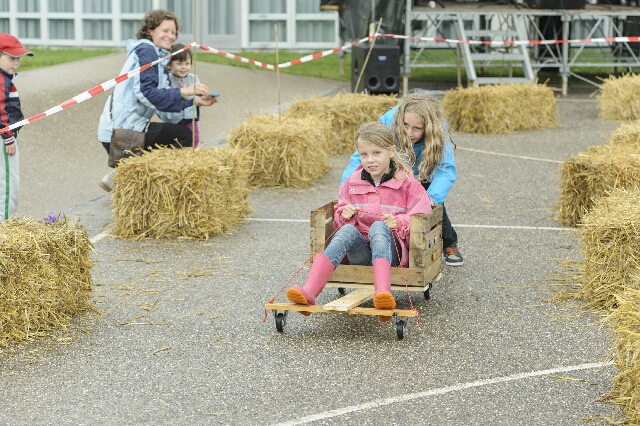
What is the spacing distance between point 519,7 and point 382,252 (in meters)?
13.5

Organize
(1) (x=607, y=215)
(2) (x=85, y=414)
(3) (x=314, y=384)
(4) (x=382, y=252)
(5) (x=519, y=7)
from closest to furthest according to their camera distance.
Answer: (2) (x=85, y=414) < (3) (x=314, y=384) < (4) (x=382, y=252) < (1) (x=607, y=215) < (5) (x=519, y=7)

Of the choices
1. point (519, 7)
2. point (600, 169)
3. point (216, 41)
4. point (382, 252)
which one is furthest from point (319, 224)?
point (216, 41)

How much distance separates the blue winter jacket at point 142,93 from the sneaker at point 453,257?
2.76 m

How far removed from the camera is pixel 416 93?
20.6ft

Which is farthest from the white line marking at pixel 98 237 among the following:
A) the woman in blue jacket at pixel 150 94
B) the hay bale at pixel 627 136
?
the hay bale at pixel 627 136

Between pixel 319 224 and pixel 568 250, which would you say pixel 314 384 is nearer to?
pixel 319 224

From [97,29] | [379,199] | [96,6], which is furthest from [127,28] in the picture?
[379,199]

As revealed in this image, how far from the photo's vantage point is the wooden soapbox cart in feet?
16.4

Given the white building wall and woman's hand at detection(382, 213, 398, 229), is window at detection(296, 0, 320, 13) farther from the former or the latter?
woman's hand at detection(382, 213, 398, 229)

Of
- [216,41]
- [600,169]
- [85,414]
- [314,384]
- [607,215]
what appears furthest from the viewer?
[216,41]

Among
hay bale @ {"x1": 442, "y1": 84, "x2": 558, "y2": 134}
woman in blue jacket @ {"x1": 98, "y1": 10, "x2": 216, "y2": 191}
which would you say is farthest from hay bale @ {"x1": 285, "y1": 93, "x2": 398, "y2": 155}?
woman in blue jacket @ {"x1": 98, "y1": 10, "x2": 216, "y2": 191}

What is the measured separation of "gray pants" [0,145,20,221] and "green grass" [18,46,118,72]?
10.9 meters

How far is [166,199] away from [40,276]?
2346mm

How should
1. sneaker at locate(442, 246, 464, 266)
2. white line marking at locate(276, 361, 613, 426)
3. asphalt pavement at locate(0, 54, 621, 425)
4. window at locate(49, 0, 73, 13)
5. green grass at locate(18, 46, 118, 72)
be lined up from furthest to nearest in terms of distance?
window at locate(49, 0, 73, 13), green grass at locate(18, 46, 118, 72), sneaker at locate(442, 246, 464, 266), asphalt pavement at locate(0, 54, 621, 425), white line marking at locate(276, 361, 613, 426)
